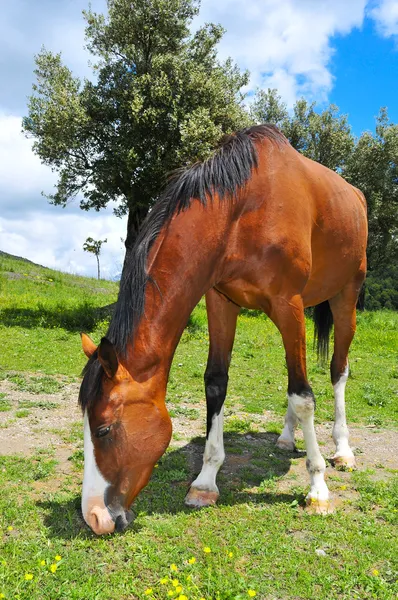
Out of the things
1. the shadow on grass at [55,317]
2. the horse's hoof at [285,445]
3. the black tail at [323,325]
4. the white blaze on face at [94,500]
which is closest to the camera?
the white blaze on face at [94,500]

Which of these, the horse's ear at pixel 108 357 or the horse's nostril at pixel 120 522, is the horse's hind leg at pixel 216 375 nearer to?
the horse's nostril at pixel 120 522

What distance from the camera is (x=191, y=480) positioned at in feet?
13.6

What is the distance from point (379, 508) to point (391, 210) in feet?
86.0

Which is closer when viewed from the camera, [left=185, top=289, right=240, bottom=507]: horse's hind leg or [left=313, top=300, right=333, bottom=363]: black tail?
[left=185, top=289, right=240, bottom=507]: horse's hind leg

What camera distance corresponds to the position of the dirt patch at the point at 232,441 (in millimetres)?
4430

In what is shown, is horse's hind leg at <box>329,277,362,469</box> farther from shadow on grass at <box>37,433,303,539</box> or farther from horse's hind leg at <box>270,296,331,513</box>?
horse's hind leg at <box>270,296,331,513</box>

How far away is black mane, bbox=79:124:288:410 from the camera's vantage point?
116 inches

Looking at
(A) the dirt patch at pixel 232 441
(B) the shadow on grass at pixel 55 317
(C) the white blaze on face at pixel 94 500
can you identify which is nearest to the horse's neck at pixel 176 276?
(C) the white blaze on face at pixel 94 500

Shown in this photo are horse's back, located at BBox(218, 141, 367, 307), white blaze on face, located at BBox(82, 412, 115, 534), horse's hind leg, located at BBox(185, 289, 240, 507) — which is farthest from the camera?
horse's hind leg, located at BBox(185, 289, 240, 507)

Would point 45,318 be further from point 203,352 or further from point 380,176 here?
point 380,176

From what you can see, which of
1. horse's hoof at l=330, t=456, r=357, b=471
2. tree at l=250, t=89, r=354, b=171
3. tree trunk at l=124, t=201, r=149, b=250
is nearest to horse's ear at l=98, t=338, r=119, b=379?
horse's hoof at l=330, t=456, r=357, b=471

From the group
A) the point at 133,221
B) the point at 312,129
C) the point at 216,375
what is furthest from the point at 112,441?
the point at 312,129

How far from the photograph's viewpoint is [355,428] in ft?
19.9

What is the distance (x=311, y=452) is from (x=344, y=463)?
101cm
